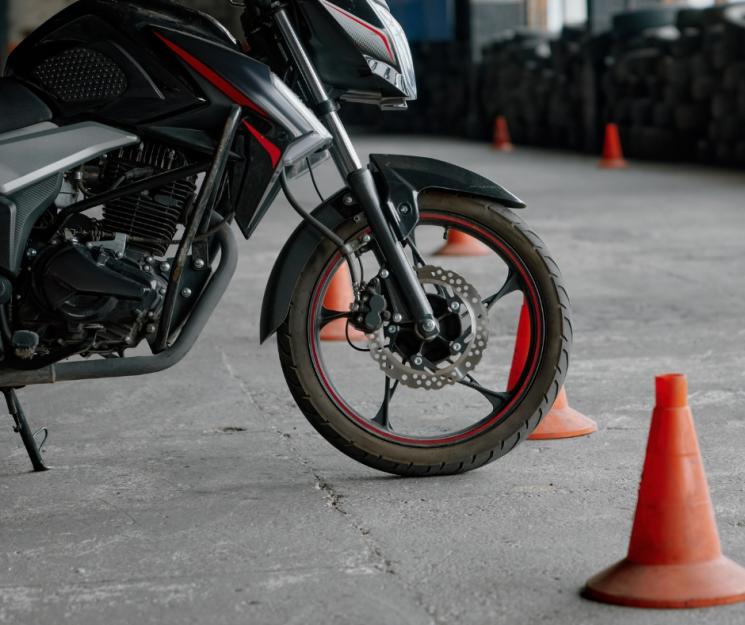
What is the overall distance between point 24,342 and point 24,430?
391mm

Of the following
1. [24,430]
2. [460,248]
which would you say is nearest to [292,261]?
[24,430]

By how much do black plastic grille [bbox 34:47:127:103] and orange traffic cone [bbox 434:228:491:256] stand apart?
4581 mm

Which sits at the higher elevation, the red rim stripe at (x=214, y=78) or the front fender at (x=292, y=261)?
the red rim stripe at (x=214, y=78)

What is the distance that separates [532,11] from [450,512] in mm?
19570

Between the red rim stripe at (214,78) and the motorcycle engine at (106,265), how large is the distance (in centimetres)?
20

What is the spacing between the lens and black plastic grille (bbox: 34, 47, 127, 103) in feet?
11.0

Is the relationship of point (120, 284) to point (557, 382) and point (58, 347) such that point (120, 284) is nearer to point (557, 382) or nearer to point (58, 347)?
point (58, 347)

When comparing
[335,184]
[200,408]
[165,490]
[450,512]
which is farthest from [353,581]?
[335,184]

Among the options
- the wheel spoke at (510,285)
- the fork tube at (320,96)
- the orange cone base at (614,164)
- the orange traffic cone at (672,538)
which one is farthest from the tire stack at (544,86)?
the orange traffic cone at (672,538)

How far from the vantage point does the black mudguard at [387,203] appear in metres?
3.56

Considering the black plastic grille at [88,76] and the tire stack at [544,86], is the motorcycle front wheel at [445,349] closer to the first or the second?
the black plastic grille at [88,76]

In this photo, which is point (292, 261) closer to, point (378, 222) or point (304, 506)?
point (378, 222)

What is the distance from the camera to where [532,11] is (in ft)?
72.5

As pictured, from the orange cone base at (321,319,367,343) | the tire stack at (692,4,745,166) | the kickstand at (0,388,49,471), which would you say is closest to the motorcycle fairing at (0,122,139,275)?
the kickstand at (0,388,49,471)
